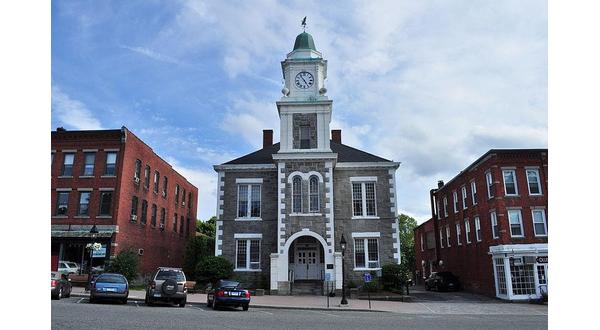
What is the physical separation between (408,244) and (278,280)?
43.5 m

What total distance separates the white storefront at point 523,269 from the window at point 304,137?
14391 millimetres

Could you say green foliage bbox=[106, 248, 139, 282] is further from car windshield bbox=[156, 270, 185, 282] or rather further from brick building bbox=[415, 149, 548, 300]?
brick building bbox=[415, 149, 548, 300]

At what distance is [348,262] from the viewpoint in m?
28.9

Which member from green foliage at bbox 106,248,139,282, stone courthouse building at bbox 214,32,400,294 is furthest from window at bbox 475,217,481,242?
green foliage at bbox 106,248,139,282

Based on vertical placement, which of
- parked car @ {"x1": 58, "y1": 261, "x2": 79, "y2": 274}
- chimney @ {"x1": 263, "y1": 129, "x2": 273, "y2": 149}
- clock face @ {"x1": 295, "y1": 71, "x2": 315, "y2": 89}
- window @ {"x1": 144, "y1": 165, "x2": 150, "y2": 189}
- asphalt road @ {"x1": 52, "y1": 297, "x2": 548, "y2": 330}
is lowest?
asphalt road @ {"x1": 52, "y1": 297, "x2": 548, "y2": 330}

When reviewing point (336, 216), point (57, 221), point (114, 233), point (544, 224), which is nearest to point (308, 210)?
point (336, 216)

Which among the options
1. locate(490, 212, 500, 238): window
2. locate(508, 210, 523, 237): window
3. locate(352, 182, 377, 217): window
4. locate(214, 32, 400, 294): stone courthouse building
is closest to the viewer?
locate(214, 32, 400, 294): stone courthouse building

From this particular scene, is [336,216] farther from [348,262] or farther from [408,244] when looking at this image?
[408,244]

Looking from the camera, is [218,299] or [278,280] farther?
[278,280]

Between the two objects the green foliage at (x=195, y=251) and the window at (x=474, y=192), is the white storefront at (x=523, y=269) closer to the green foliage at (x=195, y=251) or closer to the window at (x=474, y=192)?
the window at (x=474, y=192)

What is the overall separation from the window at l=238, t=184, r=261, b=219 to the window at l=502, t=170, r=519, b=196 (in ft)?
55.3

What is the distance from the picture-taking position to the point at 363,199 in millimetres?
30328

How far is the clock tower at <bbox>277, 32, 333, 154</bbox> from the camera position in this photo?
3016cm

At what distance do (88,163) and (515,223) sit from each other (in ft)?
98.5
